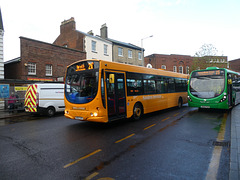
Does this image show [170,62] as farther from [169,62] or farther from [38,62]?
[38,62]

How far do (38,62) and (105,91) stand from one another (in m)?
Answer: 15.6

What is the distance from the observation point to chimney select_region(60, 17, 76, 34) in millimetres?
27156

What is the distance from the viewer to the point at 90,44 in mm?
25438

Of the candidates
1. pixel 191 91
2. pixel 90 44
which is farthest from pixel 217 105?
pixel 90 44

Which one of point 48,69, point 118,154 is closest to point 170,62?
point 48,69

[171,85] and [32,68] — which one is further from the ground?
[32,68]

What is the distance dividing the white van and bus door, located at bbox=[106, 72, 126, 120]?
19.9 feet

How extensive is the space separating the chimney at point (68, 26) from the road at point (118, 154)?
24.3 meters

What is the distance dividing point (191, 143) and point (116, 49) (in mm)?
25775

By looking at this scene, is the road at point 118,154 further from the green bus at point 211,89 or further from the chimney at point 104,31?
the chimney at point 104,31

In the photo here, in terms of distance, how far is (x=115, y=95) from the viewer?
7.38 meters

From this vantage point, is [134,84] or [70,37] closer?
[134,84]

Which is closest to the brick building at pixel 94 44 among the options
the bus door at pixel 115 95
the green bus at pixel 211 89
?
the green bus at pixel 211 89

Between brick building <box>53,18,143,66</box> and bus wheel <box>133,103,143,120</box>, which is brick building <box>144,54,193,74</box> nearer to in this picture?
brick building <box>53,18,143,66</box>
